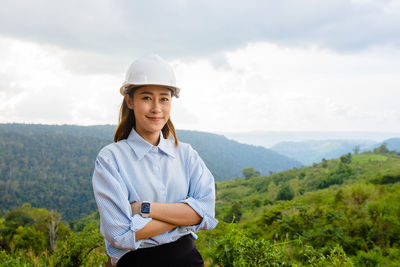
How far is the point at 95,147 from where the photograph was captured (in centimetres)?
14338

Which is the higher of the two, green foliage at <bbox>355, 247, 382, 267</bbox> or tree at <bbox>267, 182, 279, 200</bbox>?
green foliage at <bbox>355, 247, 382, 267</bbox>

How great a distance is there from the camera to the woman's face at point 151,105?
200 centimetres

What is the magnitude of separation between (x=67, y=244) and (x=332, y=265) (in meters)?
2.87

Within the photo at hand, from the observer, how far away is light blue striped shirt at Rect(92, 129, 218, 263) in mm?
1782

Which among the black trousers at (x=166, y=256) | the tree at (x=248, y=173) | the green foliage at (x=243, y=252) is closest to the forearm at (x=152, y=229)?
the black trousers at (x=166, y=256)

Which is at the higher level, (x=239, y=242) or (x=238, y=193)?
(x=239, y=242)

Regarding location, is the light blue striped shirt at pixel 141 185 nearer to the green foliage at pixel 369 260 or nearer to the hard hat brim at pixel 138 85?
the hard hat brim at pixel 138 85

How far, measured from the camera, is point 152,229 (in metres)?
1.85

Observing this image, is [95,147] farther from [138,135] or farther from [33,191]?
[138,135]

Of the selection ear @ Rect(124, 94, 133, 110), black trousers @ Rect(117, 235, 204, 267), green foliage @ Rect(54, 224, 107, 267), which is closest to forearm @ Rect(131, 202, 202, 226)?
black trousers @ Rect(117, 235, 204, 267)

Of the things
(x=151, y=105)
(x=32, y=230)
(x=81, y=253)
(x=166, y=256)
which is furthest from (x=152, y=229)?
(x=32, y=230)

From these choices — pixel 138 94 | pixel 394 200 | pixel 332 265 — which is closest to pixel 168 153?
pixel 138 94

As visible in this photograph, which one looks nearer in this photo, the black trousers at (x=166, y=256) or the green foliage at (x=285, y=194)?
the black trousers at (x=166, y=256)

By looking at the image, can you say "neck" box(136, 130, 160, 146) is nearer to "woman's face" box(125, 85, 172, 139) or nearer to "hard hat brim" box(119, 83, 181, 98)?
"woman's face" box(125, 85, 172, 139)
